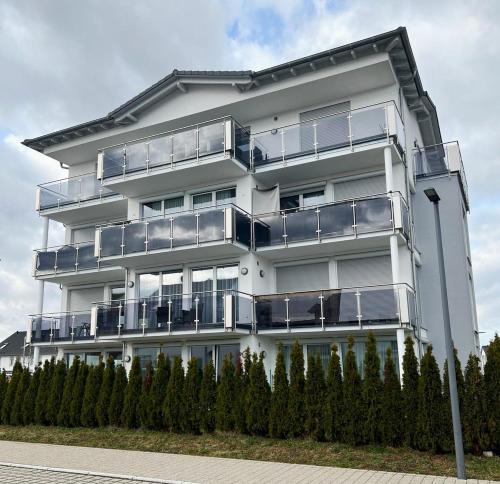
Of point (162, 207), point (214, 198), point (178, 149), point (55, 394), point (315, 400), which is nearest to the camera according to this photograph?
point (315, 400)

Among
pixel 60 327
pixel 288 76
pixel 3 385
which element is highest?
pixel 288 76

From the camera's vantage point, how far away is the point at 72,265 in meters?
20.8

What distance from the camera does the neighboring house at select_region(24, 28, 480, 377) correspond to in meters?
15.5

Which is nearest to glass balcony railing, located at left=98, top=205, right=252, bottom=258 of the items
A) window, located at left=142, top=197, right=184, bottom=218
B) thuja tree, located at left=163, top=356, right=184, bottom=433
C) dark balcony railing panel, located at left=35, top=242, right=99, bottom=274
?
window, located at left=142, top=197, right=184, bottom=218

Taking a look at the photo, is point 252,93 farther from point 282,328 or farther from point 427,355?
point 427,355

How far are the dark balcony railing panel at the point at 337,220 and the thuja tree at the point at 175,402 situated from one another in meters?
5.58

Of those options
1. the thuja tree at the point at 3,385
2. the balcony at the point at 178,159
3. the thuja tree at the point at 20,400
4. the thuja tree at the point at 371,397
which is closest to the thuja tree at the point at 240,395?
the thuja tree at the point at 371,397

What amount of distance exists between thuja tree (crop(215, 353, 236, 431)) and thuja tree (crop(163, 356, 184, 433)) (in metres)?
1.07

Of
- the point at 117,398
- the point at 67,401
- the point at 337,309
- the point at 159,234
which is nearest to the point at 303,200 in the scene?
the point at 337,309

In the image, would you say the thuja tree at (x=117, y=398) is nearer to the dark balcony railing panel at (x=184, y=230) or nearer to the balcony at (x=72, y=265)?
the dark balcony railing panel at (x=184, y=230)

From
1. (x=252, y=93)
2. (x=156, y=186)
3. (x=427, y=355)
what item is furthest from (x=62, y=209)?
(x=427, y=355)

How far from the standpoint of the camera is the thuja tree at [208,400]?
13.4 meters

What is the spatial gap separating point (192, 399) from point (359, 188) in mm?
8146

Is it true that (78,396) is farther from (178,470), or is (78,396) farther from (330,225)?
(330,225)
